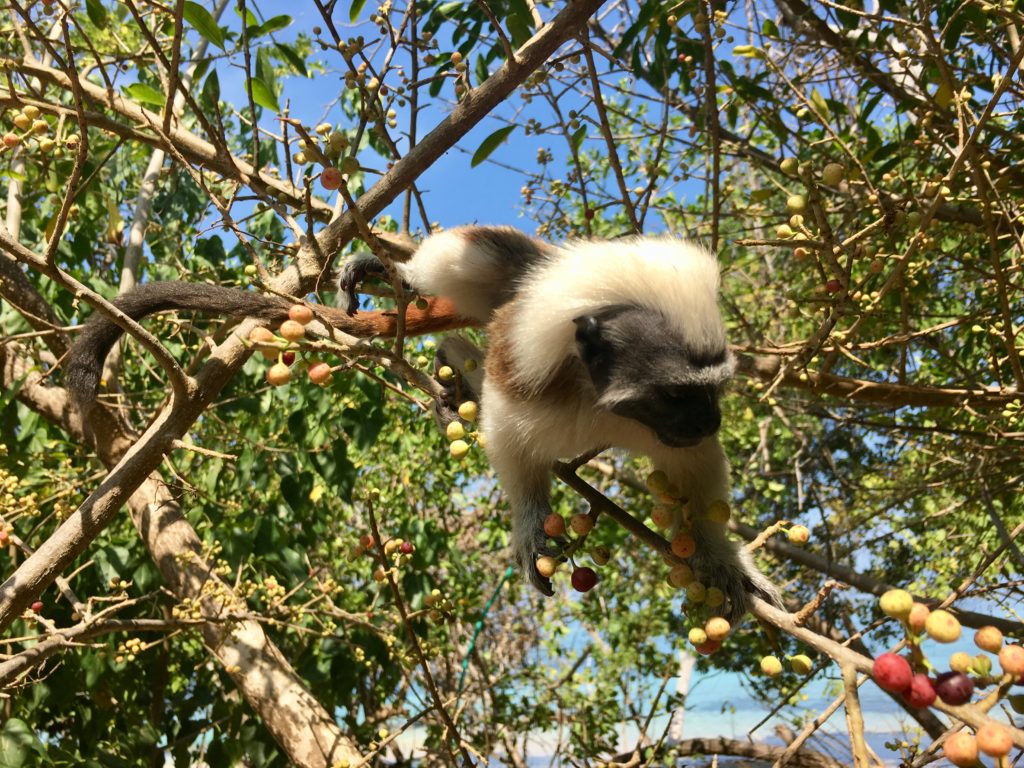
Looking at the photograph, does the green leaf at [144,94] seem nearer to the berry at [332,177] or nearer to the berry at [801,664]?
the berry at [332,177]

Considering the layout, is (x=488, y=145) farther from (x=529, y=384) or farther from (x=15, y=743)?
(x=15, y=743)

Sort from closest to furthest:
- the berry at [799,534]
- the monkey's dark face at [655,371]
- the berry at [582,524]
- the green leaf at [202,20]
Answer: the berry at [799,534], the berry at [582,524], the monkey's dark face at [655,371], the green leaf at [202,20]

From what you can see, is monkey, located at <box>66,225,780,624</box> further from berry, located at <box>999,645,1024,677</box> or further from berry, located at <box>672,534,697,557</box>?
berry, located at <box>999,645,1024,677</box>

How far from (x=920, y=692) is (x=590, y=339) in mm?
1374

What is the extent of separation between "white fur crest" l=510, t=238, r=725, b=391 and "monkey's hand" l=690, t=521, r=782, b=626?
64 cm

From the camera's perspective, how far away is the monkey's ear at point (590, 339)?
2.08 m

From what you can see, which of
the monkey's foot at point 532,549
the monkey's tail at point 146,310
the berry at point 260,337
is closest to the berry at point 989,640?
the berry at point 260,337

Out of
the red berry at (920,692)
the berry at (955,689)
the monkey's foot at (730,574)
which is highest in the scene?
the monkey's foot at (730,574)

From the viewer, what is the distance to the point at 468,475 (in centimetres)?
528

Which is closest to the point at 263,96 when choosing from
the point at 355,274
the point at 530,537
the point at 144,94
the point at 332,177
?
the point at 144,94

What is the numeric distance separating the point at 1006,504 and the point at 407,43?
12.9 feet

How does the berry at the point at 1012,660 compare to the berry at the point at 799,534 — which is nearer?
the berry at the point at 1012,660

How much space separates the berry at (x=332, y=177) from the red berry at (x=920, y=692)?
3.88 feet

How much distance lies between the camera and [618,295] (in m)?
2.19
